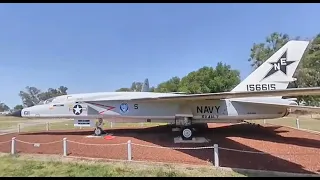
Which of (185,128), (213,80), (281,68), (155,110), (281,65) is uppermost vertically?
(213,80)

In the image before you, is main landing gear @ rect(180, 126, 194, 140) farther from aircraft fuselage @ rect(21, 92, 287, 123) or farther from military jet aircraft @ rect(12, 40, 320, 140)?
aircraft fuselage @ rect(21, 92, 287, 123)

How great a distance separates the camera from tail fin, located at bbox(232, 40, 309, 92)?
486 inches

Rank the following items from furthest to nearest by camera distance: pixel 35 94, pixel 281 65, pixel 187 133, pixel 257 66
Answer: pixel 35 94 < pixel 257 66 < pixel 281 65 < pixel 187 133

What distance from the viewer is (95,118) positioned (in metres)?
13.8

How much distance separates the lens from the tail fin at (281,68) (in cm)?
1234

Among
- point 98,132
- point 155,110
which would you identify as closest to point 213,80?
point 155,110

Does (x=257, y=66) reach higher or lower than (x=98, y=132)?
higher

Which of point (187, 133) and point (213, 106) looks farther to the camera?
point (213, 106)

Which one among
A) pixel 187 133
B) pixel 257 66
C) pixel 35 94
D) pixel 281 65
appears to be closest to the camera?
pixel 187 133

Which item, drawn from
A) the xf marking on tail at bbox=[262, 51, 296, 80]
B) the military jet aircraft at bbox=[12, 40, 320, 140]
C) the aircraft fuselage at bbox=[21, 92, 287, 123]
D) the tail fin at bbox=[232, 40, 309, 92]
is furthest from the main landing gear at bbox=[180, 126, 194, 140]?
the xf marking on tail at bbox=[262, 51, 296, 80]

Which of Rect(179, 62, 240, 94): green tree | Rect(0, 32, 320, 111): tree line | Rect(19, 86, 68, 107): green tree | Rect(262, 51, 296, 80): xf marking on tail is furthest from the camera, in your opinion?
Rect(19, 86, 68, 107): green tree

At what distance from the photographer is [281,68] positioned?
12.6m

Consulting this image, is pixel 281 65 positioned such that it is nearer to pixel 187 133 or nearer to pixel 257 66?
pixel 187 133

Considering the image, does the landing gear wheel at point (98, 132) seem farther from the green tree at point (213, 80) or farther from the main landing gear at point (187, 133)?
the green tree at point (213, 80)
